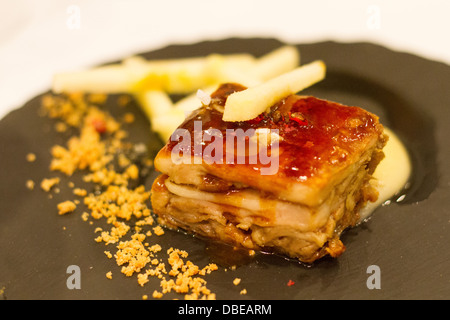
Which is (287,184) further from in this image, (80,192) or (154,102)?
(154,102)

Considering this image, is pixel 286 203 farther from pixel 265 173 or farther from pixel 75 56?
pixel 75 56

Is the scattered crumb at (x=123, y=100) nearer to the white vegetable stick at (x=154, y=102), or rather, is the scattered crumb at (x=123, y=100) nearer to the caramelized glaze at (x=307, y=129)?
the white vegetable stick at (x=154, y=102)

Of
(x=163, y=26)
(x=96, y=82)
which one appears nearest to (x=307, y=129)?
(x=96, y=82)

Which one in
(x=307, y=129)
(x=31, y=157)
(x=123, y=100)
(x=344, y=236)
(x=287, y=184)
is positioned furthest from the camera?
(x=123, y=100)

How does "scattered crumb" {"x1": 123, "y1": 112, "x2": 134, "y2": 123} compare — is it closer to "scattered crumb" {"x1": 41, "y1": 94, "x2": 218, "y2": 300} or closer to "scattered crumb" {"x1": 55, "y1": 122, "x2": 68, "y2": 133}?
Answer: "scattered crumb" {"x1": 41, "y1": 94, "x2": 218, "y2": 300}
